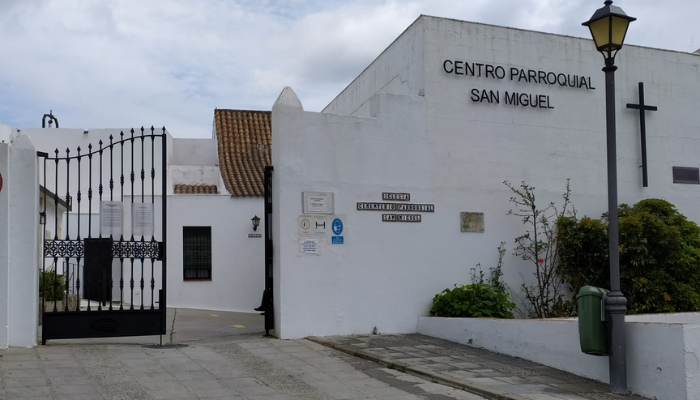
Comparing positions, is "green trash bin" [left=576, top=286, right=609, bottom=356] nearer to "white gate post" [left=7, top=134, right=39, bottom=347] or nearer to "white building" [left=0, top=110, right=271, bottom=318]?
"white gate post" [left=7, top=134, right=39, bottom=347]

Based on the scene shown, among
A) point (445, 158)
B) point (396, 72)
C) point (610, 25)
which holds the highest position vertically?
point (396, 72)

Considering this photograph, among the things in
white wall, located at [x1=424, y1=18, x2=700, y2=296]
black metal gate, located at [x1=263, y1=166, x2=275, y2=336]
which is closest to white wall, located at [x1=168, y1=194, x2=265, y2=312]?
black metal gate, located at [x1=263, y1=166, x2=275, y2=336]

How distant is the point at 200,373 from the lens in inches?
357

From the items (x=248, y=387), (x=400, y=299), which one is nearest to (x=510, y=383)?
(x=248, y=387)

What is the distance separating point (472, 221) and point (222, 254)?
873 cm

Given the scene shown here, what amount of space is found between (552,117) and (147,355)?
8987 millimetres

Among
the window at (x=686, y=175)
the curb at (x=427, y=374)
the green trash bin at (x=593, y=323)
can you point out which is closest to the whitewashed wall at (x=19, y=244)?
the curb at (x=427, y=374)

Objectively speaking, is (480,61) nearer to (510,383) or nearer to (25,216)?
(510,383)

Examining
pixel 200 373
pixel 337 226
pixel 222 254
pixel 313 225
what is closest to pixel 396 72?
pixel 337 226

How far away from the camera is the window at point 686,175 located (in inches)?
604

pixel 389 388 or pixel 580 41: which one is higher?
pixel 580 41

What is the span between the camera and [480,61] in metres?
13.7

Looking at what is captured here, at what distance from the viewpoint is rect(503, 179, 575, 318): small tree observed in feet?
44.2

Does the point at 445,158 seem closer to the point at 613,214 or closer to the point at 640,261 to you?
the point at 640,261
